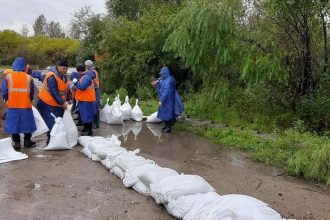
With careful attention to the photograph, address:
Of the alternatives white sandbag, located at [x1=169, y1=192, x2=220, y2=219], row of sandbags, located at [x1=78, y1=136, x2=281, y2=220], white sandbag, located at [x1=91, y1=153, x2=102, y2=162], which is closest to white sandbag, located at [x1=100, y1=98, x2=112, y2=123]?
white sandbag, located at [x1=91, y1=153, x2=102, y2=162]

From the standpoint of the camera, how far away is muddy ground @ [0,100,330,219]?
462 cm

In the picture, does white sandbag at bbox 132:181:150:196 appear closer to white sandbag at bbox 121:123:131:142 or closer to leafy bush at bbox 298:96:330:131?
white sandbag at bbox 121:123:131:142

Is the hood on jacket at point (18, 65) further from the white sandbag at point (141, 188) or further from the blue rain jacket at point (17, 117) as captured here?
the white sandbag at point (141, 188)

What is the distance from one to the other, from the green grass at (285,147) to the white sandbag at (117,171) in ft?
8.48

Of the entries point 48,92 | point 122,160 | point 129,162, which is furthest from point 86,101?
point 129,162

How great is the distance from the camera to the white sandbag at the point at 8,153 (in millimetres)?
6488

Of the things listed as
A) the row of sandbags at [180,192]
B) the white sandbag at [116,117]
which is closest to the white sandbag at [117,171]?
the row of sandbags at [180,192]

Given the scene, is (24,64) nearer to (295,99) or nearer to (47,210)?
(47,210)

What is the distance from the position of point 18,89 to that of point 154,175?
10.9 ft

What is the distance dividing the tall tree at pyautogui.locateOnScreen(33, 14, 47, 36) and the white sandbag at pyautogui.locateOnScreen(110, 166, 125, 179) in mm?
69523

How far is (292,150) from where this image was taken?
7199mm

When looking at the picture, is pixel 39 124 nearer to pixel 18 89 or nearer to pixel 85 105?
pixel 18 89

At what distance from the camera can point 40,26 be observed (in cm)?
7281

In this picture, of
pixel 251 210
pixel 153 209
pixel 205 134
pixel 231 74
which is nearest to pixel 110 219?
pixel 153 209
